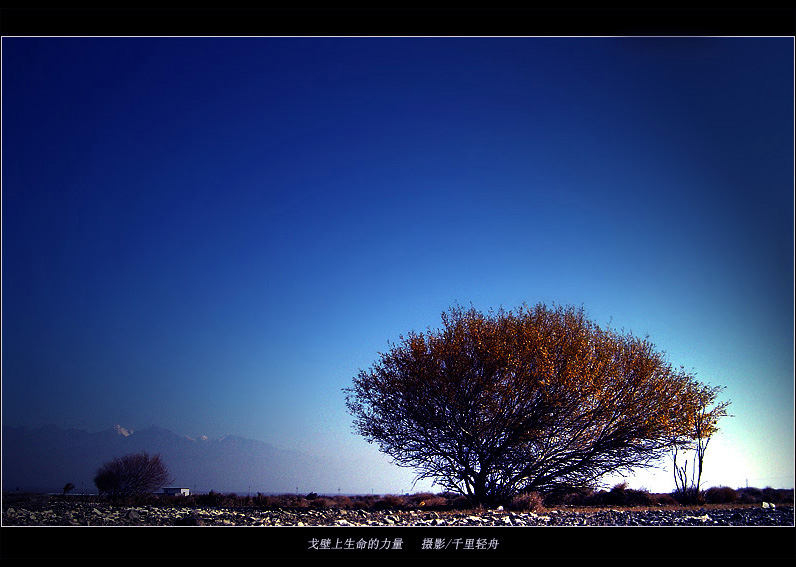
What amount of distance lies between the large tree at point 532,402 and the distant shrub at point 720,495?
2642 mm

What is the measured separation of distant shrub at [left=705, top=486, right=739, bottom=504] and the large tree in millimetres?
2642

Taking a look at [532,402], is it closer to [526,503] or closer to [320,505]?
[526,503]

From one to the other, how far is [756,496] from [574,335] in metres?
13.1

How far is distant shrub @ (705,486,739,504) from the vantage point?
18.8 meters

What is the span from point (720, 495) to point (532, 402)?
8678mm

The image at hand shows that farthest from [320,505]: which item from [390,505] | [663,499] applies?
[663,499]

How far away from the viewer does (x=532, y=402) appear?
58.5 ft

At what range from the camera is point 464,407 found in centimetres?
1806

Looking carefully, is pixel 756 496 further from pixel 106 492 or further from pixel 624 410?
pixel 106 492

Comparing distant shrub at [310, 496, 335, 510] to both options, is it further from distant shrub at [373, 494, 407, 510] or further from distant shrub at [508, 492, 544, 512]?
distant shrub at [508, 492, 544, 512]
